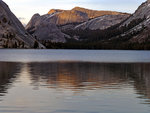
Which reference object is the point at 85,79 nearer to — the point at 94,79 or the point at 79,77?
the point at 94,79

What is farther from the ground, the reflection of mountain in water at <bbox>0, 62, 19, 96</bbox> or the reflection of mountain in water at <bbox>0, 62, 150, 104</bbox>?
the reflection of mountain in water at <bbox>0, 62, 19, 96</bbox>

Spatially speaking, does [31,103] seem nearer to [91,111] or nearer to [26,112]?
[26,112]

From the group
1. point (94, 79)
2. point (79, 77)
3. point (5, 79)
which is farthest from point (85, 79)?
point (5, 79)

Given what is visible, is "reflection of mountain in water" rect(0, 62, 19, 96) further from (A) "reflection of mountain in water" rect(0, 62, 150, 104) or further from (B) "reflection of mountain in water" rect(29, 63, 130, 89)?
(B) "reflection of mountain in water" rect(29, 63, 130, 89)

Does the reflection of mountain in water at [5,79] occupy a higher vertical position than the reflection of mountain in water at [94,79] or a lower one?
higher

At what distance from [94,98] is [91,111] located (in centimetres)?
631

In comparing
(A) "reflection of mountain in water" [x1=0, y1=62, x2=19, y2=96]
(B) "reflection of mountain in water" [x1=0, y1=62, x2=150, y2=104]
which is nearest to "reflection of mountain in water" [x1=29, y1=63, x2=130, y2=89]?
(B) "reflection of mountain in water" [x1=0, y1=62, x2=150, y2=104]

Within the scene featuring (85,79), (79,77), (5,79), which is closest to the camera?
(5,79)

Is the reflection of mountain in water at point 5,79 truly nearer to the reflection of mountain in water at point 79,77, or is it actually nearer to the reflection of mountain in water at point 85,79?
the reflection of mountain in water at point 85,79

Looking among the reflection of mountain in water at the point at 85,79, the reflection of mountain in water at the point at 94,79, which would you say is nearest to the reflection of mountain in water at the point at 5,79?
the reflection of mountain in water at the point at 85,79

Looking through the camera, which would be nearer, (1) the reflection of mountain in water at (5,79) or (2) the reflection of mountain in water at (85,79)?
(1) the reflection of mountain in water at (5,79)

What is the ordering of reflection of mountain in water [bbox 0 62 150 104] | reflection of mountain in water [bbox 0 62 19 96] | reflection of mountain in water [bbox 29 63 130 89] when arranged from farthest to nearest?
reflection of mountain in water [bbox 29 63 130 89], reflection of mountain in water [bbox 0 62 150 104], reflection of mountain in water [bbox 0 62 19 96]

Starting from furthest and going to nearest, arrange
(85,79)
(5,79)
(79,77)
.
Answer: (79,77), (85,79), (5,79)

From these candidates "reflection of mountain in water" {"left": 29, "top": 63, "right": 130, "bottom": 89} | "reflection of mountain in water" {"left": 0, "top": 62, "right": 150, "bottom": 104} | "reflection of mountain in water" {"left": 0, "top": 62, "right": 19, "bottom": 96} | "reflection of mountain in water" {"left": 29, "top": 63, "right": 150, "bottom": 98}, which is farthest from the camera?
"reflection of mountain in water" {"left": 29, "top": 63, "right": 130, "bottom": 89}
